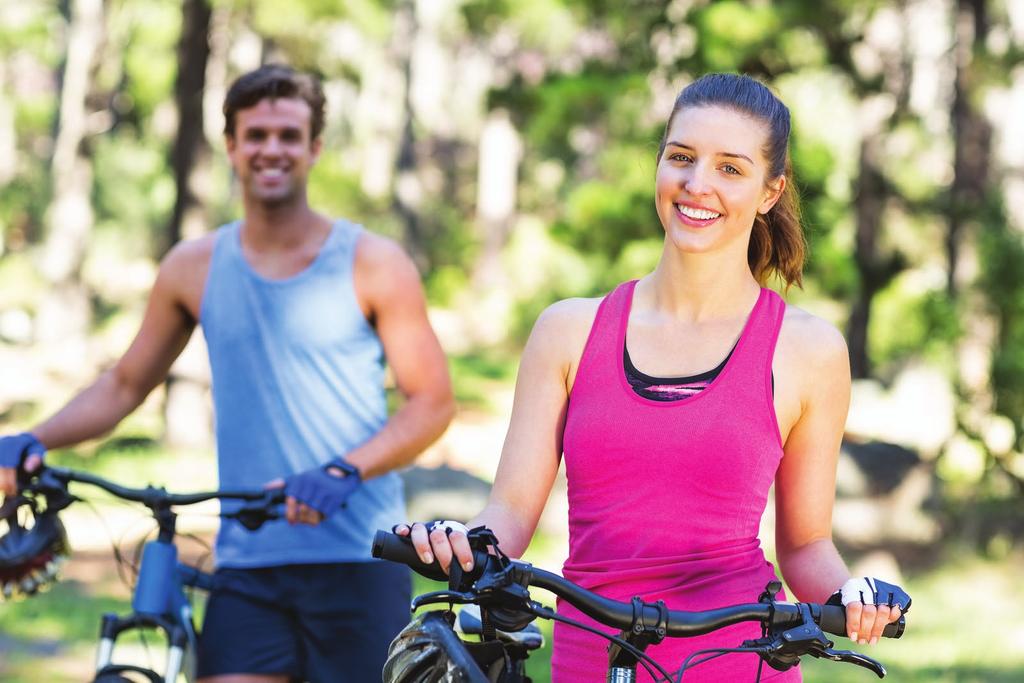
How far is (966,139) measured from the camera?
14812mm

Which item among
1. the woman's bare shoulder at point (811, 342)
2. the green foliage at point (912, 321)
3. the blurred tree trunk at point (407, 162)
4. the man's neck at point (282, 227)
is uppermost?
the blurred tree trunk at point (407, 162)

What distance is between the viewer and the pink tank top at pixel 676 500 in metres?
3.03

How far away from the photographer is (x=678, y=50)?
1382 centimetres

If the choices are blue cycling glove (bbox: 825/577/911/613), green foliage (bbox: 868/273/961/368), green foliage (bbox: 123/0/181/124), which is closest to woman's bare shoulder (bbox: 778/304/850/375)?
blue cycling glove (bbox: 825/577/911/613)

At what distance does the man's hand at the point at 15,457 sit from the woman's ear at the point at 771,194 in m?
2.25

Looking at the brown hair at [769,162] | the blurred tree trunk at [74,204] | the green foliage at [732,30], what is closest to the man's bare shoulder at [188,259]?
the brown hair at [769,162]

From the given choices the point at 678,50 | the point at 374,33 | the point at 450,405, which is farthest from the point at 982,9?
the point at 450,405

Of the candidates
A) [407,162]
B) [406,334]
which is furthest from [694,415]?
[407,162]

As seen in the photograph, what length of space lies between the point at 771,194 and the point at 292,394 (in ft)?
5.92

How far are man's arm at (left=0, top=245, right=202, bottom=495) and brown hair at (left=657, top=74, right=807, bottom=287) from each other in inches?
80.9

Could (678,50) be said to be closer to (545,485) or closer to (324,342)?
(324,342)

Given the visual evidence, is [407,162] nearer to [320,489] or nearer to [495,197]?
[495,197]

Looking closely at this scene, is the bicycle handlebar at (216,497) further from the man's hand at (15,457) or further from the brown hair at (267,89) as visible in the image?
the brown hair at (267,89)

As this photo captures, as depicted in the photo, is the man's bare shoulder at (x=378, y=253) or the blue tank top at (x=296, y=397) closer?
the blue tank top at (x=296, y=397)
